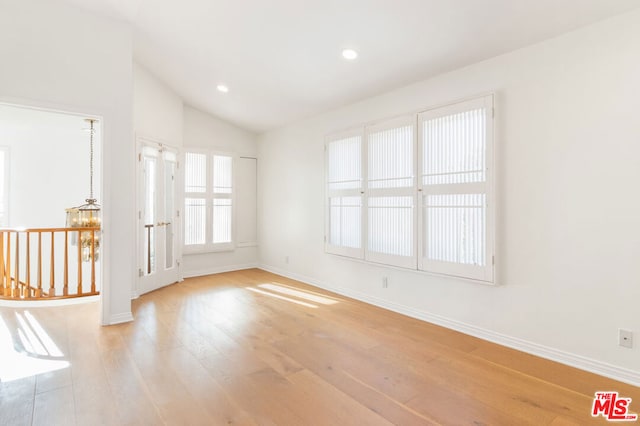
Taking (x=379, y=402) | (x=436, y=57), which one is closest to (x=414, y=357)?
(x=379, y=402)

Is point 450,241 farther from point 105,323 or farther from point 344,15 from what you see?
point 105,323

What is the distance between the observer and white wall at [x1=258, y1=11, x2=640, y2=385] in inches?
94.3

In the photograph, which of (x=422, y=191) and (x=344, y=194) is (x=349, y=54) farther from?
(x=344, y=194)

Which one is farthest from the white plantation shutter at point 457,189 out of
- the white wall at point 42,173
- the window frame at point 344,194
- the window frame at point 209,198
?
the white wall at point 42,173

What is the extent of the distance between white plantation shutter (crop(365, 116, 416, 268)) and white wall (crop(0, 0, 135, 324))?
2.83 meters

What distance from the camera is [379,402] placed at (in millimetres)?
2121

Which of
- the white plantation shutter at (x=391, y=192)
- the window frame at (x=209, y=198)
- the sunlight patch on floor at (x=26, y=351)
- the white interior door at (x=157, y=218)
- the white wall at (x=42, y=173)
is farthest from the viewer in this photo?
the white wall at (x=42, y=173)

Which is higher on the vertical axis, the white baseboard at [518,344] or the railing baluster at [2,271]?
the railing baluster at [2,271]

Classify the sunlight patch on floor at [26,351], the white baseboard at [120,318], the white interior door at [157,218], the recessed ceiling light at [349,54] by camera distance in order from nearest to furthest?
the sunlight patch on floor at [26,351] → the recessed ceiling light at [349,54] → the white baseboard at [120,318] → the white interior door at [157,218]

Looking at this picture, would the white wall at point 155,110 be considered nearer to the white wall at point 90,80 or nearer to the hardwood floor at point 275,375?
the white wall at point 90,80

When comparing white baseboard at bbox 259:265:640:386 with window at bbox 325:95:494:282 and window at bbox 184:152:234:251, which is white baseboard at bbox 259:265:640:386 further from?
window at bbox 184:152:234:251

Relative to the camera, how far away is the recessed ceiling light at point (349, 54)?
338 cm

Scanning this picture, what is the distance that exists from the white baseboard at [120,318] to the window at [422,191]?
8.67 ft

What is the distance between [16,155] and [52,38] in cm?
429
